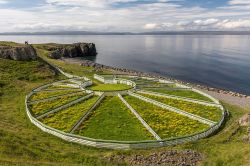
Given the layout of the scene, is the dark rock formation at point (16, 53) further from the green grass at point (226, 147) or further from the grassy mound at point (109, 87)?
the green grass at point (226, 147)

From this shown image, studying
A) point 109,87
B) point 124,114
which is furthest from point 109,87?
point 124,114

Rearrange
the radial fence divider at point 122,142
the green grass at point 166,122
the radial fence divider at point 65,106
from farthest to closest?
the radial fence divider at point 65,106 → the green grass at point 166,122 → the radial fence divider at point 122,142

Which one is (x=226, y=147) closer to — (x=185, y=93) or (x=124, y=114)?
(x=124, y=114)

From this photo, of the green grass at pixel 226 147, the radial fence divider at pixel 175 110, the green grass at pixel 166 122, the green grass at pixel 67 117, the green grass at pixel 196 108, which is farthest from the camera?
the green grass at pixel 196 108

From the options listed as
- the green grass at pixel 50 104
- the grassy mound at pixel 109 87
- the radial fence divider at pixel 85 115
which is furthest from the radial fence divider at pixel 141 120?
the green grass at pixel 50 104

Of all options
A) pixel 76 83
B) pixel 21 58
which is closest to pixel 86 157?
pixel 76 83

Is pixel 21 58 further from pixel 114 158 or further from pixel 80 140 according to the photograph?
pixel 114 158
